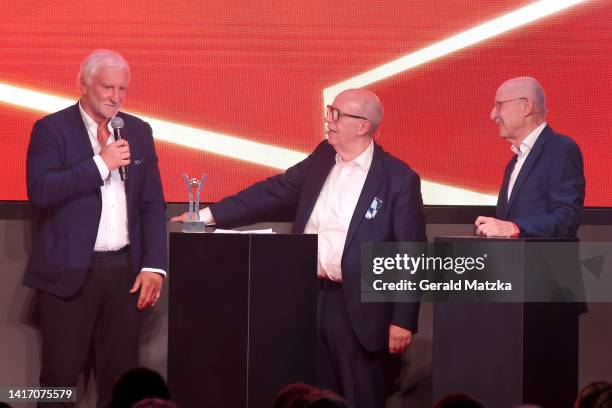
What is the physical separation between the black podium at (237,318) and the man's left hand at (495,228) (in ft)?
2.60

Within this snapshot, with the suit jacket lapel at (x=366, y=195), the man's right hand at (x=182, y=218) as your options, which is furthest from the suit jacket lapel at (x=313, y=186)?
the man's right hand at (x=182, y=218)

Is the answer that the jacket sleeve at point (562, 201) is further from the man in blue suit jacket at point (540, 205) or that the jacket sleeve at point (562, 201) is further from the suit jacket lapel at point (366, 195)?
the suit jacket lapel at point (366, 195)

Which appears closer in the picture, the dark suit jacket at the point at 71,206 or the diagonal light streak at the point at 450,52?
the dark suit jacket at the point at 71,206

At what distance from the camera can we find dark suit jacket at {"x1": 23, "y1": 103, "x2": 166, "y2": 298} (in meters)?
4.41

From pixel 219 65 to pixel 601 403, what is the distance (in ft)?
9.80

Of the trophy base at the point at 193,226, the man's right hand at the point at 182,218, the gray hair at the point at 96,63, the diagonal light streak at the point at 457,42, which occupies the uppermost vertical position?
the diagonal light streak at the point at 457,42

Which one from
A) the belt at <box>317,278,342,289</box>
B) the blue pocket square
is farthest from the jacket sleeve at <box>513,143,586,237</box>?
the belt at <box>317,278,342,289</box>

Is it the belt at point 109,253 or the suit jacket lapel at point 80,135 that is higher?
the suit jacket lapel at point 80,135

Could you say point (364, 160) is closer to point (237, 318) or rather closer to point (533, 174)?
point (533, 174)

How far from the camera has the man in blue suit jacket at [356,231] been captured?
15.3 feet

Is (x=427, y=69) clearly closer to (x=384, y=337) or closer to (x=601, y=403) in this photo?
(x=384, y=337)

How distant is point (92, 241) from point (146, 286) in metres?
0.30

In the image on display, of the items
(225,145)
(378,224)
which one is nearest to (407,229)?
(378,224)

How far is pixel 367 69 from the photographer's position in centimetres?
521
